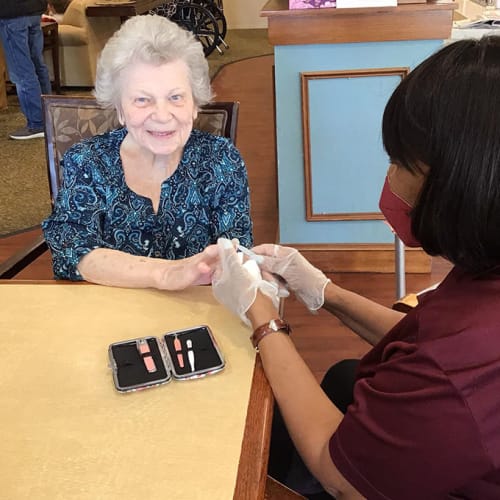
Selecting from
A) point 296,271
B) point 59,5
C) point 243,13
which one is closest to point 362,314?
point 296,271

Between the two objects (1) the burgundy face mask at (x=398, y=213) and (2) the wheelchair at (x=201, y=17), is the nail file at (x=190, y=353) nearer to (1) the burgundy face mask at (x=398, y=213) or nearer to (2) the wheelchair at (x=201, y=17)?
(1) the burgundy face mask at (x=398, y=213)

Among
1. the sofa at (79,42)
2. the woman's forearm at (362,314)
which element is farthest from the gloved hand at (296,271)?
the sofa at (79,42)

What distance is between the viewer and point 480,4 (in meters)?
3.53

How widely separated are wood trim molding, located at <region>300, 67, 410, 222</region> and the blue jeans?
2597mm

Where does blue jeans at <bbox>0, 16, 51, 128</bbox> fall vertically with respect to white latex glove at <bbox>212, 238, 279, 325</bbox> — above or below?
above

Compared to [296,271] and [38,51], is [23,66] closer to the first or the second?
[38,51]

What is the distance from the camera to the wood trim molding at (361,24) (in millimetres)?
2443

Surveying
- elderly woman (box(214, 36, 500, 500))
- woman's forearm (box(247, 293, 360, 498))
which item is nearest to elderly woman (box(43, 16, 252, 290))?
woman's forearm (box(247, 293, 360, 498))

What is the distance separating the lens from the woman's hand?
1.26 metres

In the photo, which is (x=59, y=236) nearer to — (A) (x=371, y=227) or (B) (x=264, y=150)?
(A) (x=371, y=227)

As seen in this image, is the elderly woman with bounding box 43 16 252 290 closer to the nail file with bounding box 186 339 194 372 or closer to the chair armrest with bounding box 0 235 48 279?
the chair armrest with bounding box 0 235 48 279

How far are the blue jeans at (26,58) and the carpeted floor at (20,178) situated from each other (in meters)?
0.27

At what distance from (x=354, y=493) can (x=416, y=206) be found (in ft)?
1.30

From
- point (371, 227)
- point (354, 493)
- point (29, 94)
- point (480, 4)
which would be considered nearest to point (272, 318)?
point (354, 493)
